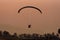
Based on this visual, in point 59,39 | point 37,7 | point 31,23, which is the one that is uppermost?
point 37,7

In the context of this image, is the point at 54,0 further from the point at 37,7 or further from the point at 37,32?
the point at 37,32

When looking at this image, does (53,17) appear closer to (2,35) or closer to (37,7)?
(37,7)

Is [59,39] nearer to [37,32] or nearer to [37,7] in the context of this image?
[37,32]

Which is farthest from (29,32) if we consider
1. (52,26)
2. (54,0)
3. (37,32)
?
(54,0)

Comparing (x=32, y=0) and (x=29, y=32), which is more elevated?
(x=32, y=0)

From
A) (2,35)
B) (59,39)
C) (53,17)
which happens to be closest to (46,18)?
(53,17)

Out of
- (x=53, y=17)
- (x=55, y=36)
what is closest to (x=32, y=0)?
(x=53, y=17)

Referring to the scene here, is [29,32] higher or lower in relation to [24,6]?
lower
